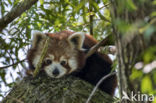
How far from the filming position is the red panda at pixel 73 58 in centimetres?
422

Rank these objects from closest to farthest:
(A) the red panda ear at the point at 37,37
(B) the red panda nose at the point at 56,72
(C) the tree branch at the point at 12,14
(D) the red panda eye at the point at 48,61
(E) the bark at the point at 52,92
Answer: (E) the bark at the point at 52,92
(C) the tree branch at the point at 12,14
(B) the red panda nose at the point at 56,72
(D) the red panda eye at the point at 48,61
(A) the red panda ear at the point at 37,37

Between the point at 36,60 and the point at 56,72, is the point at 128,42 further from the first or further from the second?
the point at 36,60

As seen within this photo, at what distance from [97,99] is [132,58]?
1.53 meters

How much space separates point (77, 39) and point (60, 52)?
32 cm

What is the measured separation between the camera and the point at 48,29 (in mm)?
4805

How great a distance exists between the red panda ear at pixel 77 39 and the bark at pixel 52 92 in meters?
0.72

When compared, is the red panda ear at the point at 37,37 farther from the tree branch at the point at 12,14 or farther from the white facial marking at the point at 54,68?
the tree branch at the point at 12,14

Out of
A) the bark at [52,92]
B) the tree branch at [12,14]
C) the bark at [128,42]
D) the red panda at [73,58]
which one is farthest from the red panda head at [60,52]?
the bark at [128,42]

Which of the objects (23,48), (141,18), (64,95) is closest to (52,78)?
(64,95)

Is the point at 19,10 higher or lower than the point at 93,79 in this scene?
higher

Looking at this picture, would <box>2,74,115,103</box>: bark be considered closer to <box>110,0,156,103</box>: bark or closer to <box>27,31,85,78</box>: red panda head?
<box>27,31,85,78</box>: red panda head

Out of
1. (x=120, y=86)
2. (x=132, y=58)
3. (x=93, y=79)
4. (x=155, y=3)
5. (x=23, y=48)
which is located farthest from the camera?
(x=23, y=48)

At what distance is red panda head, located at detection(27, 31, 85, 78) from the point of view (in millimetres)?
4168

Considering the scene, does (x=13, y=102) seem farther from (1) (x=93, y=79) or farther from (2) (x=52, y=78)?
(1) (x=93, y=79)
